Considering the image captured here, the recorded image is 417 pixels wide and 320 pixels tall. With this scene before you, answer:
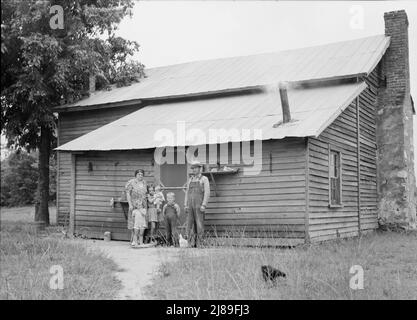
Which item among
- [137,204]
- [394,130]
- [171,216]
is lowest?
[171,216]

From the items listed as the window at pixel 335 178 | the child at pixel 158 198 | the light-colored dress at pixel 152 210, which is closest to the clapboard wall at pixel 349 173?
the window at pixel 335 178

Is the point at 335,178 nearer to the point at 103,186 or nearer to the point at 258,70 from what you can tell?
the point at 258,70

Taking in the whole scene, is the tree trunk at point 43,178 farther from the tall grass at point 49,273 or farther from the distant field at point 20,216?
the tall grass at point 49,273

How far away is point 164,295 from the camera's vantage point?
24.0ft

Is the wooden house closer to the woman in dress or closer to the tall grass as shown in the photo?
the woman in dress

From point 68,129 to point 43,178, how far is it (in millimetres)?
2067

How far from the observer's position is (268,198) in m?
13.2

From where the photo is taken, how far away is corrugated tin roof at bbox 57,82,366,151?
1301cm

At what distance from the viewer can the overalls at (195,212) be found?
503 inches

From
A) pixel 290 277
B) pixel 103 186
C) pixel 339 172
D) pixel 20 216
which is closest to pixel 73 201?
pixel 103 186

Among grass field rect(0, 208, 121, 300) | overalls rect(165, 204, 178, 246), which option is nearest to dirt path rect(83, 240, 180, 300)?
grass field rect(0, 208, 121, 300)

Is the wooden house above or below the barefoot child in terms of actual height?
above

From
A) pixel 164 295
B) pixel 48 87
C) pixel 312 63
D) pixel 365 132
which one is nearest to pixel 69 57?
pixel 48 87

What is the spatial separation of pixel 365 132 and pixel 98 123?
9.43 meters
